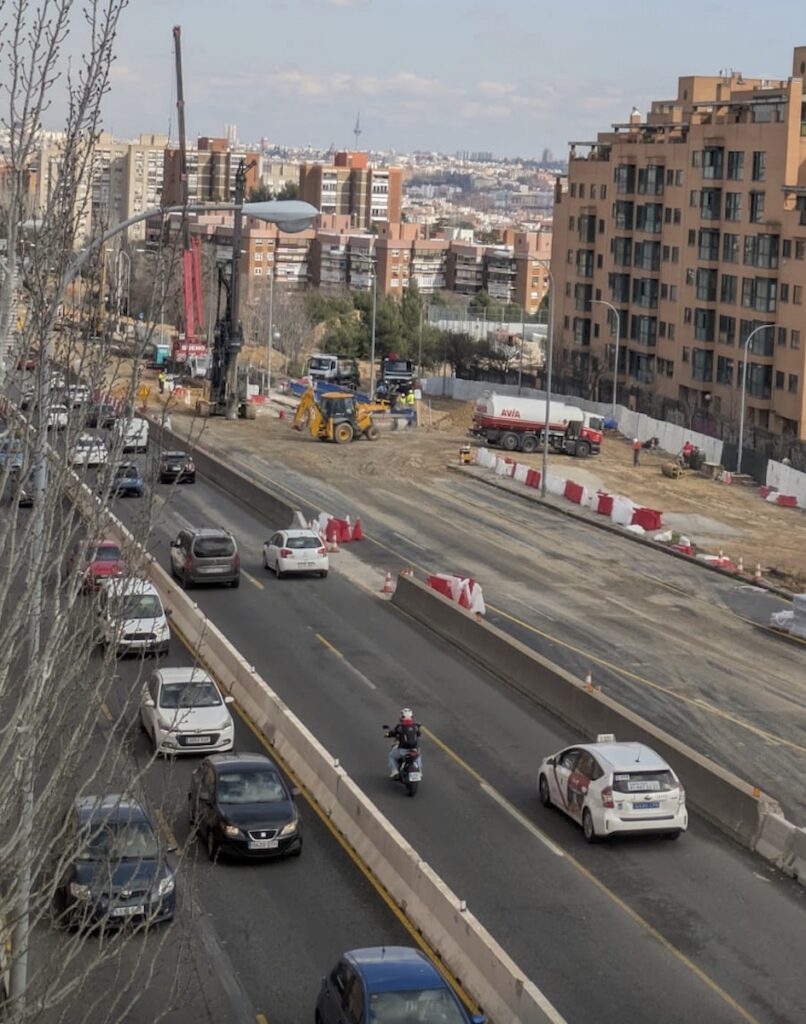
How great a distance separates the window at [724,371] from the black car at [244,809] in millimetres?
60397

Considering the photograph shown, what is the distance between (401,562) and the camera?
43938 mm

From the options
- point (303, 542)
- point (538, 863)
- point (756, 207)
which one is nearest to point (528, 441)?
point (756, 207)

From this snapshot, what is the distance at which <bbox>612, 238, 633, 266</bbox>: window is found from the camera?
92562 millimetres

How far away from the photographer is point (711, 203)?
3221 inches

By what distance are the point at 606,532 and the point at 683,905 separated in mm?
31233

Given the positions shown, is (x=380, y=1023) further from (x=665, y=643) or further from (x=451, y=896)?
(x=665, y=643)

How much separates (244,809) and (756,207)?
201 feet

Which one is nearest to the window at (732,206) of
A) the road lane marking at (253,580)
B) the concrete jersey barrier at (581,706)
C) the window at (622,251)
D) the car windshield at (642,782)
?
the window at (622,251)

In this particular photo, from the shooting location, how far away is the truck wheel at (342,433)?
68.4 meters

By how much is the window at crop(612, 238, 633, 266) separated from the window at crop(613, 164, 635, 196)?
99.9 inches

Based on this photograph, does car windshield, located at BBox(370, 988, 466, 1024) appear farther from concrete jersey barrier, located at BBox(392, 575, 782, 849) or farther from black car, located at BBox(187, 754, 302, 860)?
concrete jersey barrier, located at BBox(392, 575, 782, 849)

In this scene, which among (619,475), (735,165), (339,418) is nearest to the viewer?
(619,475)

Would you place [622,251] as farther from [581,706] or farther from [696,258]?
[581,706]

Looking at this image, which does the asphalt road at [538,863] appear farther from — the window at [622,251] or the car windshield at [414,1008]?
the window at [622,251]
